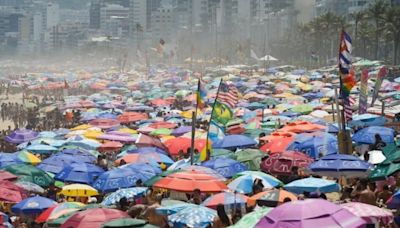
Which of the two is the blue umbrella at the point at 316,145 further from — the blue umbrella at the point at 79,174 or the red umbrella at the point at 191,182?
the red umbrella at the point at 191,182

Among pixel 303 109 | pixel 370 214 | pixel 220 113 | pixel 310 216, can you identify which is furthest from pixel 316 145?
pixel 303 109

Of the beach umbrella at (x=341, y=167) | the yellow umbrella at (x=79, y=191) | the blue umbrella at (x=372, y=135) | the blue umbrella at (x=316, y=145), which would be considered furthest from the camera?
A: the blue umbrella at (x=372, y=135)

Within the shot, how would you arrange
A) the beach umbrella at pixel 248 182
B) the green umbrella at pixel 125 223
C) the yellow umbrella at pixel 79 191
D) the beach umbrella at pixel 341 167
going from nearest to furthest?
1. the green umbrella at pixel 125 223
2. the beach umbrella at pixel 248 182
3. the beach umbrella at pixel 341 167
4. the yellow umbrella at pixel 79 191

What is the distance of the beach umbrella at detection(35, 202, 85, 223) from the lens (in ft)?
37.9

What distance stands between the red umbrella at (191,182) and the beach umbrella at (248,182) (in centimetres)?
55

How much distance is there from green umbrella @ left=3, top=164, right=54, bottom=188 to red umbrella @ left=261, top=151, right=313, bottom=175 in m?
4.17

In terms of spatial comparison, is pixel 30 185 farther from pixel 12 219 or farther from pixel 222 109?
pixel 222 109

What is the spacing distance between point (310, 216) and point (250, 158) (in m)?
8.24

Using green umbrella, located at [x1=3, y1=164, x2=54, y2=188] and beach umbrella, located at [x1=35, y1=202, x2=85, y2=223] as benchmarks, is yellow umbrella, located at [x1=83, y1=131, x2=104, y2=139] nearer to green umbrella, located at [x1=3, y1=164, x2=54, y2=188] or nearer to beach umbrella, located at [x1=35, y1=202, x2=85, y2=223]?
green umbrella, located at [x1=3, y1=164, x2=54, y2=188]

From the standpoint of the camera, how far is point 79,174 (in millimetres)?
15281

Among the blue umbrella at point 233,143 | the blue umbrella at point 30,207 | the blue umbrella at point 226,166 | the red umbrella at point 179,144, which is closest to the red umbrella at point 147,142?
the red umbrella at point 179,144

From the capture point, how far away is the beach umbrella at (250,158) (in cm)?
1600

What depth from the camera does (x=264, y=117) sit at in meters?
26.0

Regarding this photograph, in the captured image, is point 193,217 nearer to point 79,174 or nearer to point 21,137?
point 79,174
